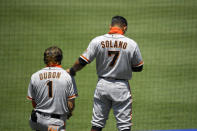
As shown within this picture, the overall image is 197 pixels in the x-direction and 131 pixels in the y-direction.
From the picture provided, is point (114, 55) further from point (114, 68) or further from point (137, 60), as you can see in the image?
point (137, 60)

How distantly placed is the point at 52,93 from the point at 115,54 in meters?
0.98

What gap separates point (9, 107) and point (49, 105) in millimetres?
3783

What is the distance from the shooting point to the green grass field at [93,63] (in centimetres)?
741

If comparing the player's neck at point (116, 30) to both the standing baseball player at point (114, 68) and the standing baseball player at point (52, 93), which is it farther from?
the standing baseball player at point (52, 93)

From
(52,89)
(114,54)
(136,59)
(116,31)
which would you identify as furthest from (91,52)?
(52,89)

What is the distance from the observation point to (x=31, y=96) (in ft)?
14.3

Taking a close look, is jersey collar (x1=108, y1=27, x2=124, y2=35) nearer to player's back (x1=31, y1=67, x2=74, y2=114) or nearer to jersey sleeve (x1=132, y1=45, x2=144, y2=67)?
jersey sleeve (x1=132, y1=45, x2=144, y2=67)

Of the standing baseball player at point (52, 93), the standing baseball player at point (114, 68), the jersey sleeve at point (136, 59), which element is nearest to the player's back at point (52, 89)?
the standing baseball player at point (52, 93)

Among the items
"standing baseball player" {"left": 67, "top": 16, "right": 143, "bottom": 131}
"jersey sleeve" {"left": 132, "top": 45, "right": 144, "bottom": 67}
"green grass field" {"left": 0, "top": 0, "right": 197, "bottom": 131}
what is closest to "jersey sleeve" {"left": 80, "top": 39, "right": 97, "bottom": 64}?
"standing baseball player" {"left": 67, "top": 16, "right": 143, "bottom": 131}

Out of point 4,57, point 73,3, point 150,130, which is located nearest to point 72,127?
point 150,130

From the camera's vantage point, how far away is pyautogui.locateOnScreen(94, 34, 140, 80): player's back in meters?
4.61

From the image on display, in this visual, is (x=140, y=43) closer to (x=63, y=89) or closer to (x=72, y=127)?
(x=72, y=127)

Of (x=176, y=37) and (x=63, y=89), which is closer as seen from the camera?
(x=63, y=89)

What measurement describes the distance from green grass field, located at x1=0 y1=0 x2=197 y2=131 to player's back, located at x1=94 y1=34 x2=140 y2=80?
224 centimetres
